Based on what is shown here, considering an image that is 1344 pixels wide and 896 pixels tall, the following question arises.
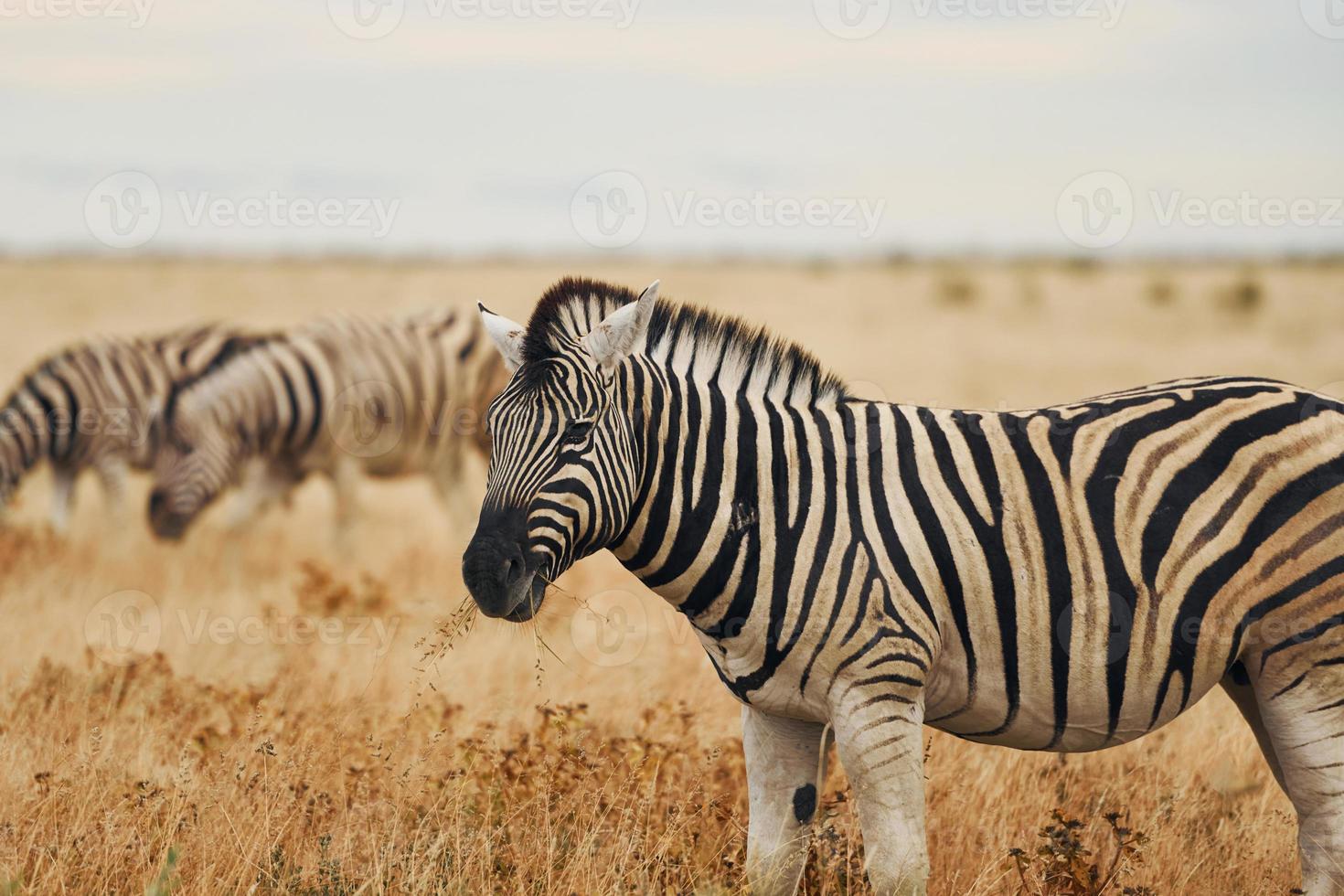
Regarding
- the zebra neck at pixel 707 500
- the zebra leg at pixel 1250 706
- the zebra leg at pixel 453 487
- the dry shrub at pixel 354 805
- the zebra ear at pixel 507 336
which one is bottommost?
the dry shrub at pixel 354 805

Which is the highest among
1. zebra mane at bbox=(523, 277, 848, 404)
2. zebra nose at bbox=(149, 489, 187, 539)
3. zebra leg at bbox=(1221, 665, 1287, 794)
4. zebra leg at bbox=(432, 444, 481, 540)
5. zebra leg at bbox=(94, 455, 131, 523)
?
zebra leg at bbox=(432, 444, 481, 540)

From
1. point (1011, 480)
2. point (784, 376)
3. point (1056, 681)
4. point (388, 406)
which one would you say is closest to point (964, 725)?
point (1056, 681)

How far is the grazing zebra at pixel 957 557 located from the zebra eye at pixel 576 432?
0.19 ft

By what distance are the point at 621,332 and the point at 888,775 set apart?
1720 millimetres

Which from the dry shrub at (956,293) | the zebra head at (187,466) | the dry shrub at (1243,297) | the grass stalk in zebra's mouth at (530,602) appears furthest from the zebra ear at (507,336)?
the dry shrub at (1243,297)

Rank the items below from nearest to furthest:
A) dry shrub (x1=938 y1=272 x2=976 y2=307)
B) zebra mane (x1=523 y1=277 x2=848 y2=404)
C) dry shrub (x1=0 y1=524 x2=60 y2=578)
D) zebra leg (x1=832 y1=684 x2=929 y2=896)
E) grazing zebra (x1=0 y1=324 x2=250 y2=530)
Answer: zebra leg (x1=832 y1=684 x2=929 y2=896)
zebra mane (x1=523 y1=277 x2=848 y2=404)
dry shrub (x1=0 y1=524 x2=60 y2=578)
grazing zebra (x1=0 y1=324 x2=250 y2=530)
dry shrub (x1=938 y1=272 x2=976 y2=307)

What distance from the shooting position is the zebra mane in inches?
173

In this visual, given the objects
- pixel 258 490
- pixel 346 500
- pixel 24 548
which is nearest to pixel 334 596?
pixel 346 500

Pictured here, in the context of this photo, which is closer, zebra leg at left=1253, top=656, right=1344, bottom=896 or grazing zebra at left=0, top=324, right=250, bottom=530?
zebra leg at left=1253, top=656, right=1344, bottom=896

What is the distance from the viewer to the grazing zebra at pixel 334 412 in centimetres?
1273

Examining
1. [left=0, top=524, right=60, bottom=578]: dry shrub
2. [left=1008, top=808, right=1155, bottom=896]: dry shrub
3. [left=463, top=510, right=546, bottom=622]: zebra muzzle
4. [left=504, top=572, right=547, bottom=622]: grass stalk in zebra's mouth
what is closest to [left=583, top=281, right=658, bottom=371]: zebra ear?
[left=463, top=510, right=546, bottom=622]: zebra muzzle

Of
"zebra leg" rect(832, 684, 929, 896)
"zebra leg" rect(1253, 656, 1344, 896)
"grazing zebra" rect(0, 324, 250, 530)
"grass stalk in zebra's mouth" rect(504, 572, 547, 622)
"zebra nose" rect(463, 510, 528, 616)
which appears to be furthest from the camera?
"grazing zebra" rect(0, 324, 250, 530)

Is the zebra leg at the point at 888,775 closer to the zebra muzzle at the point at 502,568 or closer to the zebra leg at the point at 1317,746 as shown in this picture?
the zebra muzzle at the point at 502,568

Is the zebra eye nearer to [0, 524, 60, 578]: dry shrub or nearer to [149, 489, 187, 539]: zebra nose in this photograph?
[0, 524, 60, 578]: dry shrub
